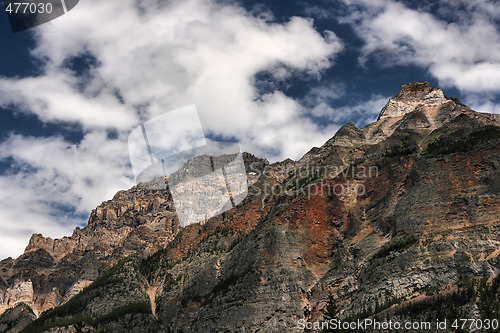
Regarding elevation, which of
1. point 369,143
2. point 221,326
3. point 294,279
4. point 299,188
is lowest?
point 221,326

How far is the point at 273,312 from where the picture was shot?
99625mm

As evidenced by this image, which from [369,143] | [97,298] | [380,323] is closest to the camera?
[380,323]

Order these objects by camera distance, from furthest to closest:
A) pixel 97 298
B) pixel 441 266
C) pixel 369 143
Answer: pixel 369 143
pixel 97 298
pixel 441 266

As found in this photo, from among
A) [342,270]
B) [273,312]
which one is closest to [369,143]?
[342,270]

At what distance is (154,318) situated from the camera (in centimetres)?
13112

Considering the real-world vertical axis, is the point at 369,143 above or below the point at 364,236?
above

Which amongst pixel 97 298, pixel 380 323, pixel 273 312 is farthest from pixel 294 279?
pixel 97 298

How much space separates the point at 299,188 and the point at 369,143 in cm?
6734

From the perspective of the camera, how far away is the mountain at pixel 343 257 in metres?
86.2

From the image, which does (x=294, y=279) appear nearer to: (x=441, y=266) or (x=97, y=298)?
(x=441, y=266)

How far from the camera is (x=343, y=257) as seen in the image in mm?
112375

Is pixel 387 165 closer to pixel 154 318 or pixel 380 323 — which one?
pixel 380 323

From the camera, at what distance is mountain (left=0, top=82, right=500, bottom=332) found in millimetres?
86250

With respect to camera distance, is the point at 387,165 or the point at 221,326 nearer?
the point at 221,326
